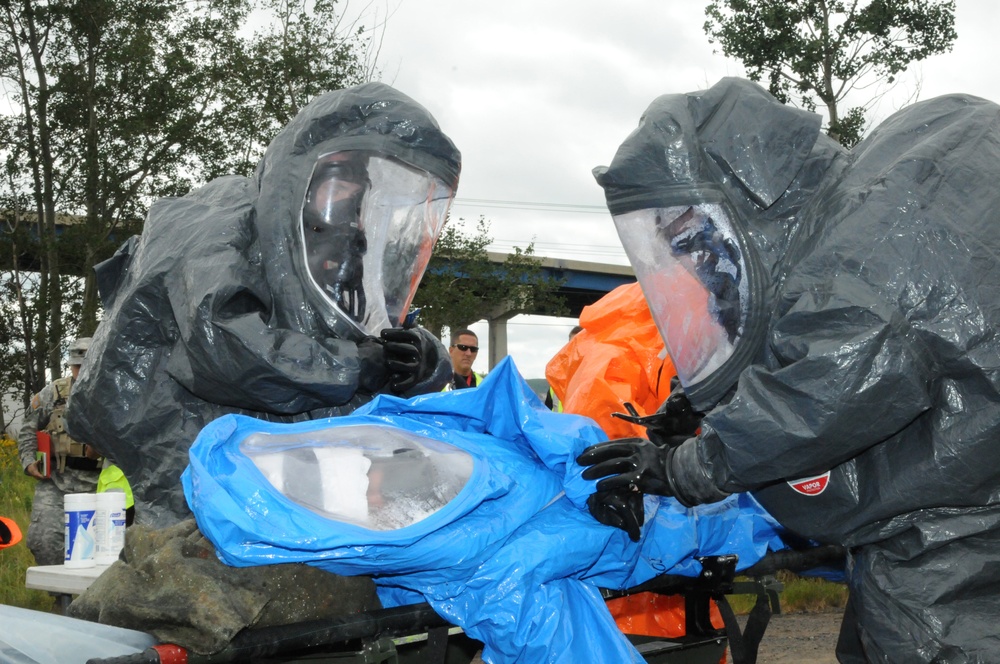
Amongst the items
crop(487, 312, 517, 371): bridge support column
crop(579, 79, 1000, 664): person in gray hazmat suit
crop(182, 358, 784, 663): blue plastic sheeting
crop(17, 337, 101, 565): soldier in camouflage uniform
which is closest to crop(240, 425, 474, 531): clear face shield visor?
crop(182, 358, 784, 663): blue plastic sheeting

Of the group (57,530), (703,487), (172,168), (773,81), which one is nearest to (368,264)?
(703,487)

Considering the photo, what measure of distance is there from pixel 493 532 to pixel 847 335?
80 centimetres

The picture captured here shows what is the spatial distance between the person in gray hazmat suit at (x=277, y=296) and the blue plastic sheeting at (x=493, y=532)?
0.44 meters

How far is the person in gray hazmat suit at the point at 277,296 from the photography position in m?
2.68

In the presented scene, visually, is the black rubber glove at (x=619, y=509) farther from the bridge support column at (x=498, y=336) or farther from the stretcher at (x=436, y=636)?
the bridge support column at (x=498, y=336)

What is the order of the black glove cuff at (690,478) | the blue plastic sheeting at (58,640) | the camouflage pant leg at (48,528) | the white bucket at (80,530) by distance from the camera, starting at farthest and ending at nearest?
the camouflage pant leg at (48,528) → the white bucket at (80,530) → the black glove cuff at (690,478) → the blue plastic sheeting at (58,640)

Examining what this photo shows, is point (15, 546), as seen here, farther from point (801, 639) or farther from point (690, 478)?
point (690, 478)

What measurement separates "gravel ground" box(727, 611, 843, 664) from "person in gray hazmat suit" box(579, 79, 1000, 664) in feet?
8.20

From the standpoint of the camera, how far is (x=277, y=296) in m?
2.85

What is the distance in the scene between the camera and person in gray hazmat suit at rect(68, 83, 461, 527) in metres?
2.68

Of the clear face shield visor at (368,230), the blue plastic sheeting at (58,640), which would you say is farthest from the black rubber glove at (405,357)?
the blue plastic sheeting at (58,640)

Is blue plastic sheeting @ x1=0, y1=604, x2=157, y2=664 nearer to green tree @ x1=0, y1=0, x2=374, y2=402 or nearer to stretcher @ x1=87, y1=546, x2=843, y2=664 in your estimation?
stretcher @ x1=87, y1=546, x2=843, y2=664

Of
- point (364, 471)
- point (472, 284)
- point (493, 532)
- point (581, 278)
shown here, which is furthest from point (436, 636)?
point (581, 278)

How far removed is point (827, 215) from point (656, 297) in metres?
0.52
